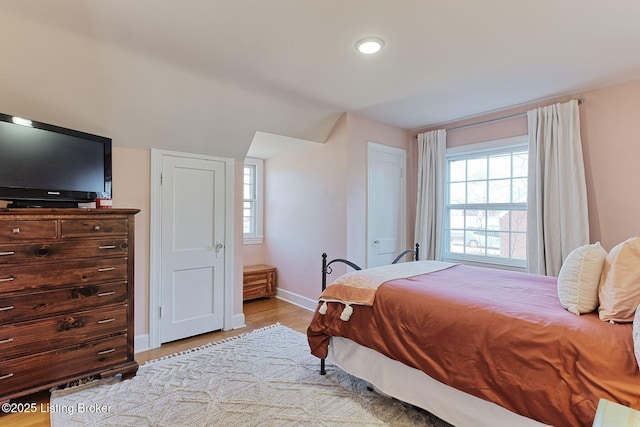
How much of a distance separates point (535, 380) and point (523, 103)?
9.60ft

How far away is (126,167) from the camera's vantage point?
2861mm

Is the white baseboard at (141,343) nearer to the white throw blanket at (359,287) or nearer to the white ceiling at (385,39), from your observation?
the white throw blanket at (359,287)

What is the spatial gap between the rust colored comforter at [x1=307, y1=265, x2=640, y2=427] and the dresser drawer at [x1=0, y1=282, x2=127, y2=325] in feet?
5.27

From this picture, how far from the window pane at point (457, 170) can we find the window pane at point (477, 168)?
0.07 m

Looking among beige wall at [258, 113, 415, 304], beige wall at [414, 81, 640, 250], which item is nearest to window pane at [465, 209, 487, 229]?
beige wall at [258, 113, 415, 304]

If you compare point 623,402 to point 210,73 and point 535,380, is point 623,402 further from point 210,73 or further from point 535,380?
point 210,73

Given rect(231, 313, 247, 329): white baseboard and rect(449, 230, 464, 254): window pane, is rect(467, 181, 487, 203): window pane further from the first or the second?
rect(231, 313, 247, 329): white baseboard

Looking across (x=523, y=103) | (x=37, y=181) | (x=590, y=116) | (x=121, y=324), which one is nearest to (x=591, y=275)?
(x=590, y=116)

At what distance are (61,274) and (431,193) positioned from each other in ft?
12.1

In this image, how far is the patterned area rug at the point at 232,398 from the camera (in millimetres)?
1920

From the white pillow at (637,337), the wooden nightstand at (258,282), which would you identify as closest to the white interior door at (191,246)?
the wooden nightstand at (258,282)

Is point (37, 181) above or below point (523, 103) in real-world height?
below

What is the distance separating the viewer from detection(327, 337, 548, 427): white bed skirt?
1.55 meters

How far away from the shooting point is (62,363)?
211 centimetres
